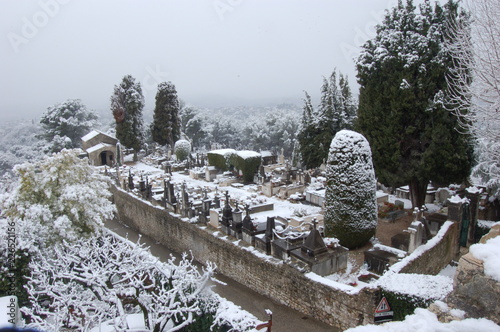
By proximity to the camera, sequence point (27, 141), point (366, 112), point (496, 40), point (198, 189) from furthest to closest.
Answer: point (27, 141), point (198, 189), point (366, 112), point (496, 40)

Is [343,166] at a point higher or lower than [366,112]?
lower

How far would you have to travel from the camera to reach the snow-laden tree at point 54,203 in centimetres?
1148

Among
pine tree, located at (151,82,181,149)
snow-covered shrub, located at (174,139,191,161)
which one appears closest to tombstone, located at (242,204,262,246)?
snow-covered shrub, located at (174,139,191,161)

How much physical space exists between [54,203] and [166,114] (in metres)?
21.9

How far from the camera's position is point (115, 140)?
33781 millimetres

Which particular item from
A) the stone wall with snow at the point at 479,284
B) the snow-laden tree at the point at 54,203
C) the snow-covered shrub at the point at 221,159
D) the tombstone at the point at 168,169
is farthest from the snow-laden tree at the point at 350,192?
the tombstone at the point at 168,169

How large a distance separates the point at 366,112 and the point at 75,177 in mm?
11400

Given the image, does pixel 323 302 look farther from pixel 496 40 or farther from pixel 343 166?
pixel 496 40

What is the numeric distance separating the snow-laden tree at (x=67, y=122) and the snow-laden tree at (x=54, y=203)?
29290mm

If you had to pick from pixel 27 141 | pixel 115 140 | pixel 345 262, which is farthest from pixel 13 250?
pixel 27 141

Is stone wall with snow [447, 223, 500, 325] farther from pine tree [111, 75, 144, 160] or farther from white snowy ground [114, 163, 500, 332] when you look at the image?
pine tree [111, 75, 144, 160]

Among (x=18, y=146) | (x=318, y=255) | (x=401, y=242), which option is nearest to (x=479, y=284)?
(x=318, y=255)

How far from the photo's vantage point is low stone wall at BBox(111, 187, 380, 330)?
8.53 meters

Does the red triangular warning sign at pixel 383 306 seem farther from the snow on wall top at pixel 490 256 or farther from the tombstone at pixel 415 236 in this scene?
the snow on wall top at pixel 490 256
